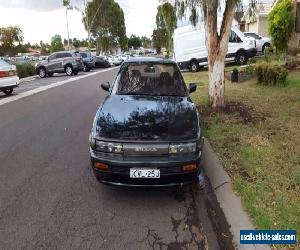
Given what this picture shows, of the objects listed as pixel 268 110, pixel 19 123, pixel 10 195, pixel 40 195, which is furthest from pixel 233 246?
pixel 19 123

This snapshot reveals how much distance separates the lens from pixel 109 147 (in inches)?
179

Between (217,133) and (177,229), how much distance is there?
3.48 meters

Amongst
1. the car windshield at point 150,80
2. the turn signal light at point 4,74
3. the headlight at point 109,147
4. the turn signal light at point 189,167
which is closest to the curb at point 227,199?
the turn signal light at point 189,167

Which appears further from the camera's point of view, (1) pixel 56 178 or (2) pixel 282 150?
(2) pixel 282 150

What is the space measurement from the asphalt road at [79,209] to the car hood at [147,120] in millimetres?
884

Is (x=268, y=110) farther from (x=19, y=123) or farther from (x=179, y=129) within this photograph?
(x=19, y=123)

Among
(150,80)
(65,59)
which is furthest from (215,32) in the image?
(65,59)

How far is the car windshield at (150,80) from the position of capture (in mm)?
6238

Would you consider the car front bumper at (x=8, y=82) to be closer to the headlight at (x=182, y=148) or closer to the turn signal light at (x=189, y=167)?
the headlight at (x=182, y=148)

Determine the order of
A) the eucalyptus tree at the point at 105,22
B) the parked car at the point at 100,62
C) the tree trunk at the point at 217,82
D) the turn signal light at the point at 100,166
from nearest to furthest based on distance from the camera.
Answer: the turn signal light at the point at 100,166, the tree trunk at the point at 217,82, the parked car at the point at 100,62, the eucalyptus tree at the point at 105,22

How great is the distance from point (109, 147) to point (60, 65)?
25406mm

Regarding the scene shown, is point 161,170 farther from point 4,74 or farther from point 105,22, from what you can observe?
point 105,22

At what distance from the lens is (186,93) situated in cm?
623

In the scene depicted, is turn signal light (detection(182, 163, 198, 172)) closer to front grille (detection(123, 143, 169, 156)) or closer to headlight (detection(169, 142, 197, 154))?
headlight (detection(169, 142, 197, 154))
